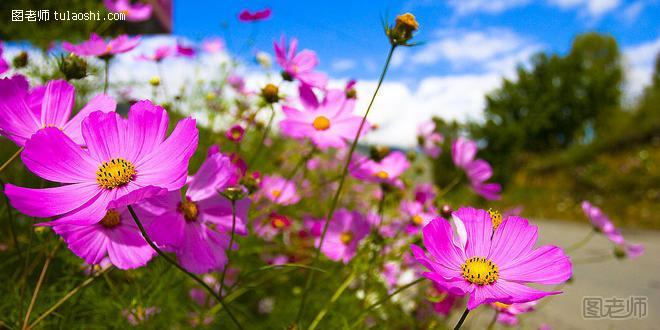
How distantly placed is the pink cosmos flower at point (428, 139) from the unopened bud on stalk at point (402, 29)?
714mm

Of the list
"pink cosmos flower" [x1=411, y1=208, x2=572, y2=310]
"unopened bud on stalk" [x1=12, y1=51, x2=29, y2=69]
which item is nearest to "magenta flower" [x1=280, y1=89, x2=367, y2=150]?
"pink cosmos flower" [x1=411, y1=208, x2=572, y2=310]

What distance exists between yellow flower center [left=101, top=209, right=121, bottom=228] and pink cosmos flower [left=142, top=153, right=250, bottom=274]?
0.12 feet

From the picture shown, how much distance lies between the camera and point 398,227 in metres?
0.93

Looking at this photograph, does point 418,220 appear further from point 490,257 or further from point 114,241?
point 114,241

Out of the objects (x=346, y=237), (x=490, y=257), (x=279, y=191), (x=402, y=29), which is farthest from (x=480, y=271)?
(x=279, y=191)

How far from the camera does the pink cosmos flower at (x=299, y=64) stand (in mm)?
659

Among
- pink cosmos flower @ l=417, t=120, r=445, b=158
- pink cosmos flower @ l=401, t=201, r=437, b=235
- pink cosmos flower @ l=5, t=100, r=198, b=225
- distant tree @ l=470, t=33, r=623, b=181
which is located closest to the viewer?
pink cosmos flower @ l=5, t=100, r=198, b=225

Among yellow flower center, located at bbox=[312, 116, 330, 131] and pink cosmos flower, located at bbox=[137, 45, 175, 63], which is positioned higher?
pink cosmos flower, located at bbox=[137, 45, 175, 63]

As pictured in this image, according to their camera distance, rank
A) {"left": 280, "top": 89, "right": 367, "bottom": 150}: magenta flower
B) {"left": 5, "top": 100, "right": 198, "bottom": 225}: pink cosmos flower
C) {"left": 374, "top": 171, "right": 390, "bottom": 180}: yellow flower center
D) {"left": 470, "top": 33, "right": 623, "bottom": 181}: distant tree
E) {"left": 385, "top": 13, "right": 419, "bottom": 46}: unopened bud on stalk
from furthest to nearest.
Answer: {"left": 470, "top": 33, "right": 623, "bottom": 181}: distant tree < {"left": 374, "top": 171, "right": 390, "bottom": 180}: yellow flower center < {"left": 280, "top": 89, "right": 367, "bottom": 150}: magenta flower < {"left": 385, "top": 13, "right": 419, "bottom": 46}: unopened bud on stalk < {"left": 5, "top": 100, "right": 198, "bottom": 225}: pink cosmos flower

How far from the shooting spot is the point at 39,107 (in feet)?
1.51

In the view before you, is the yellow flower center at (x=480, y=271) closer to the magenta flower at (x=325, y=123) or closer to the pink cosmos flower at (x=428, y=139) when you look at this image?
Answer: the magenta flower at (x=325, y=123)

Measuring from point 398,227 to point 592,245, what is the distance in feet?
7.86

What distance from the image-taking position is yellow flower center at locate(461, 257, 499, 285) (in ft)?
1.26

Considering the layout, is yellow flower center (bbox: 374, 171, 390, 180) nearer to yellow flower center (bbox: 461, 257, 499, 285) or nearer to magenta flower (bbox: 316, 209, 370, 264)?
magenta flower (bbox: 316, 209, 370, 264)
